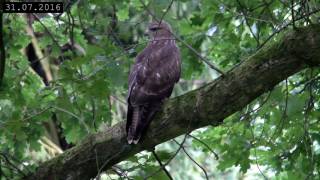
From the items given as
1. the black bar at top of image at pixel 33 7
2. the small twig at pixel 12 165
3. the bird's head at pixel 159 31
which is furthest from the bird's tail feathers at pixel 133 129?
the bird's head at pixel 159 31

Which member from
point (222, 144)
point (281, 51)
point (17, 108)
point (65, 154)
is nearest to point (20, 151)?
point (17, 108)

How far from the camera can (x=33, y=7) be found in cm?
478

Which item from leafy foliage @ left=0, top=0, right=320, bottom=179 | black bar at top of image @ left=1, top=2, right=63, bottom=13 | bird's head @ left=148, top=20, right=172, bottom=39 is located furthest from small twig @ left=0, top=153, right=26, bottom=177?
bird's head @ left=148, top=20, right=172, bottom=39

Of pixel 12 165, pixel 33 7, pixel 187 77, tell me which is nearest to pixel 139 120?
pixel 12 165

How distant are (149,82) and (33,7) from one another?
1.09 m

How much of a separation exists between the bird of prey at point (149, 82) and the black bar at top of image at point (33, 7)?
0.70m

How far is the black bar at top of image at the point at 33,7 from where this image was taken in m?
4.73

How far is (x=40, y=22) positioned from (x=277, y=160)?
1.97 meters

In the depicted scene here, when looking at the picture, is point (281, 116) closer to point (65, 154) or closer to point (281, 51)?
point (281, 51)

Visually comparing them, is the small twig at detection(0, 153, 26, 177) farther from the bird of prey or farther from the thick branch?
the bird of prey

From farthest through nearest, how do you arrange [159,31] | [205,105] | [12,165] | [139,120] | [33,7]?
1. [159,31]
2. [33,7]
3. [12,165]
4. [139,120]
5. [205,105]

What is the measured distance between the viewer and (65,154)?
13.7 feet

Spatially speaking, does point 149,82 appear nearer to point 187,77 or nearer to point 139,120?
point 139,120

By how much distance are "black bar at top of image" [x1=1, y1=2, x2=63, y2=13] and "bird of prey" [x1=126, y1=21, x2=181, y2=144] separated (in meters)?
0.70
